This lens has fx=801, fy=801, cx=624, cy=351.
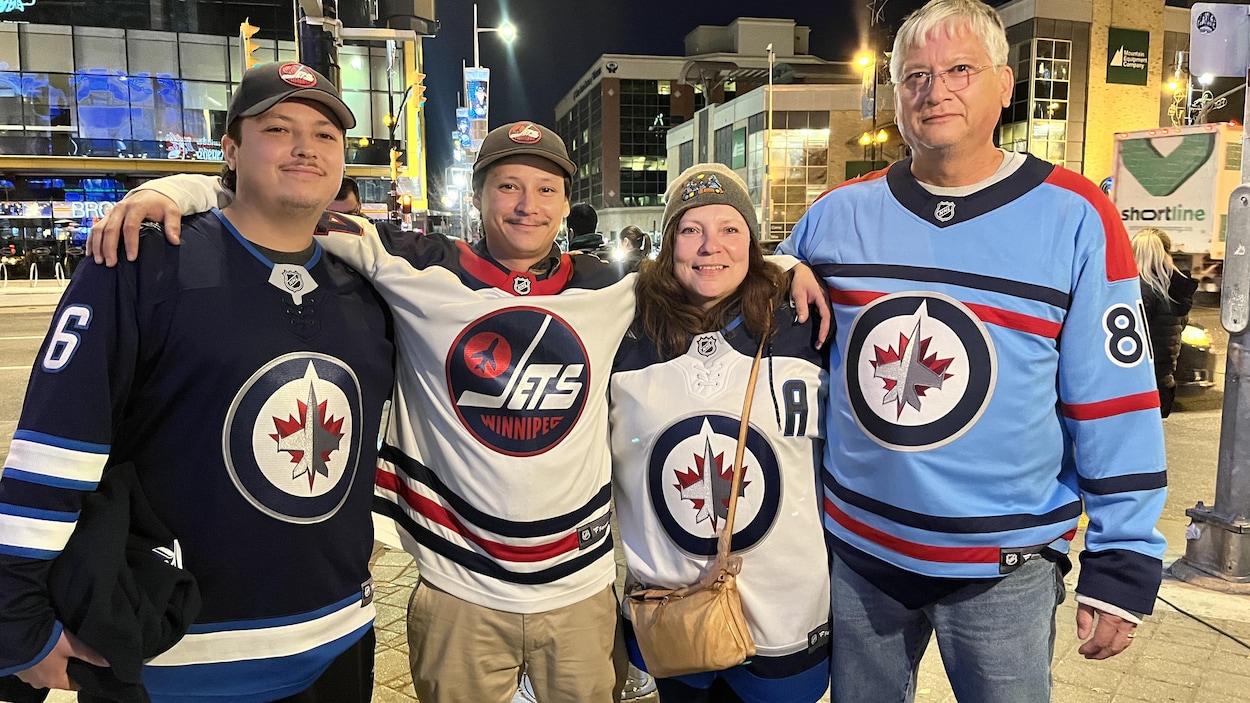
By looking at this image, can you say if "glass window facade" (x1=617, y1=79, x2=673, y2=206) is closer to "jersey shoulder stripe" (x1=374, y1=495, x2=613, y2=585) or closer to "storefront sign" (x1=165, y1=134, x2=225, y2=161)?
"storefront sign" (x1=165, y1=134, x2=225, y2=161)

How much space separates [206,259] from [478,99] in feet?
135

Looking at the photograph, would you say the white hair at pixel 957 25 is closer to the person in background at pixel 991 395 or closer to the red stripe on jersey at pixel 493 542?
the person in background at pixel 991 395

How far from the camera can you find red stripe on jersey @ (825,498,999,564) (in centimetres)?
235

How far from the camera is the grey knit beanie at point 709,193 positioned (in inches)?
111

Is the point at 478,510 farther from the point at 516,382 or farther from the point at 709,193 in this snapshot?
the point at 709,193

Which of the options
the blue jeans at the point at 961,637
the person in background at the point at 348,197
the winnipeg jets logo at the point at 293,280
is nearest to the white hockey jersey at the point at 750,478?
the blue jeans at the point at 961,637

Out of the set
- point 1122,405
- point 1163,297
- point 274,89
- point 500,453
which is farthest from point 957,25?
point 1163,297

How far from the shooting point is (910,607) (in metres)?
2.51

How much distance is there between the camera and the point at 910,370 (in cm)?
243

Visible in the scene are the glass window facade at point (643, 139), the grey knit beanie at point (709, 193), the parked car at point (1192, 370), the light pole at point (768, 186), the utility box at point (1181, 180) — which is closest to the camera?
the grey knit beanie at point (709, 193)

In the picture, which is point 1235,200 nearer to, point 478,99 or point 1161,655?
point 1161,655

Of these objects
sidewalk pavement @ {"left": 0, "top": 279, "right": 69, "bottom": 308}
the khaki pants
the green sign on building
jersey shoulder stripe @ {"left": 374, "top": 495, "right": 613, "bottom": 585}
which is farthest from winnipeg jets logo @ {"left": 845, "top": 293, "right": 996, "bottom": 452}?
the green sign on building

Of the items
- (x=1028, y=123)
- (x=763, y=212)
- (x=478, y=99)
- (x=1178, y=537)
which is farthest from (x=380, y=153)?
(x=1178, y=537)

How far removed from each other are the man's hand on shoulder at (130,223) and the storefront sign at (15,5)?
47.5 metres
